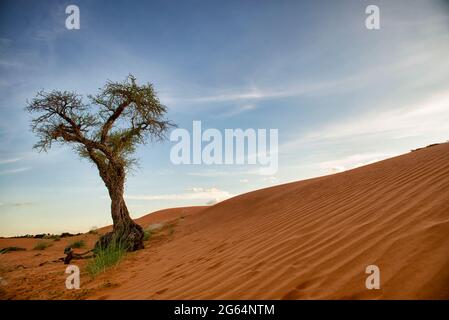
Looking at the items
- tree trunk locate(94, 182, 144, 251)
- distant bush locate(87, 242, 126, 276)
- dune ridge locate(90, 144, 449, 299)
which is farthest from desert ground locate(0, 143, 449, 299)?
tree trunk locate(94, 182, 144, 251)

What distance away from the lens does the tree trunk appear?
8.23 m

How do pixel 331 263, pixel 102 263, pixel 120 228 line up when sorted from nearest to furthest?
pixel 331 263
pixel 102 263
pixel 120 228

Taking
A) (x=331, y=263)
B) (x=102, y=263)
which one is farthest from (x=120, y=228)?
(x=331, y=263)

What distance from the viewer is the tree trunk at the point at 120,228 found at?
8227 mm

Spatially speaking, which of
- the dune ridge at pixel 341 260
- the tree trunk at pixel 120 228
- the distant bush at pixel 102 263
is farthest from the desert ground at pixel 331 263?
the tree trunk at pixel 120 228

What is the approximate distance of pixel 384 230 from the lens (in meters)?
2.93

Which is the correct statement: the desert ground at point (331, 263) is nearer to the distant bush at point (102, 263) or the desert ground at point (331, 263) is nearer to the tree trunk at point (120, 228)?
the distant bush at point (102, 263)

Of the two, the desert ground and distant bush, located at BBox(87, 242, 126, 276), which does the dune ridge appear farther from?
distant bush, located at BBox(87, 242, 126, 276)

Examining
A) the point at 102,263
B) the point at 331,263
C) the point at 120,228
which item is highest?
the point at 331,263

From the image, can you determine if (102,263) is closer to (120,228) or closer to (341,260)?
(120,228)

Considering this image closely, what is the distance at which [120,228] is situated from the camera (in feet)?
27.9
